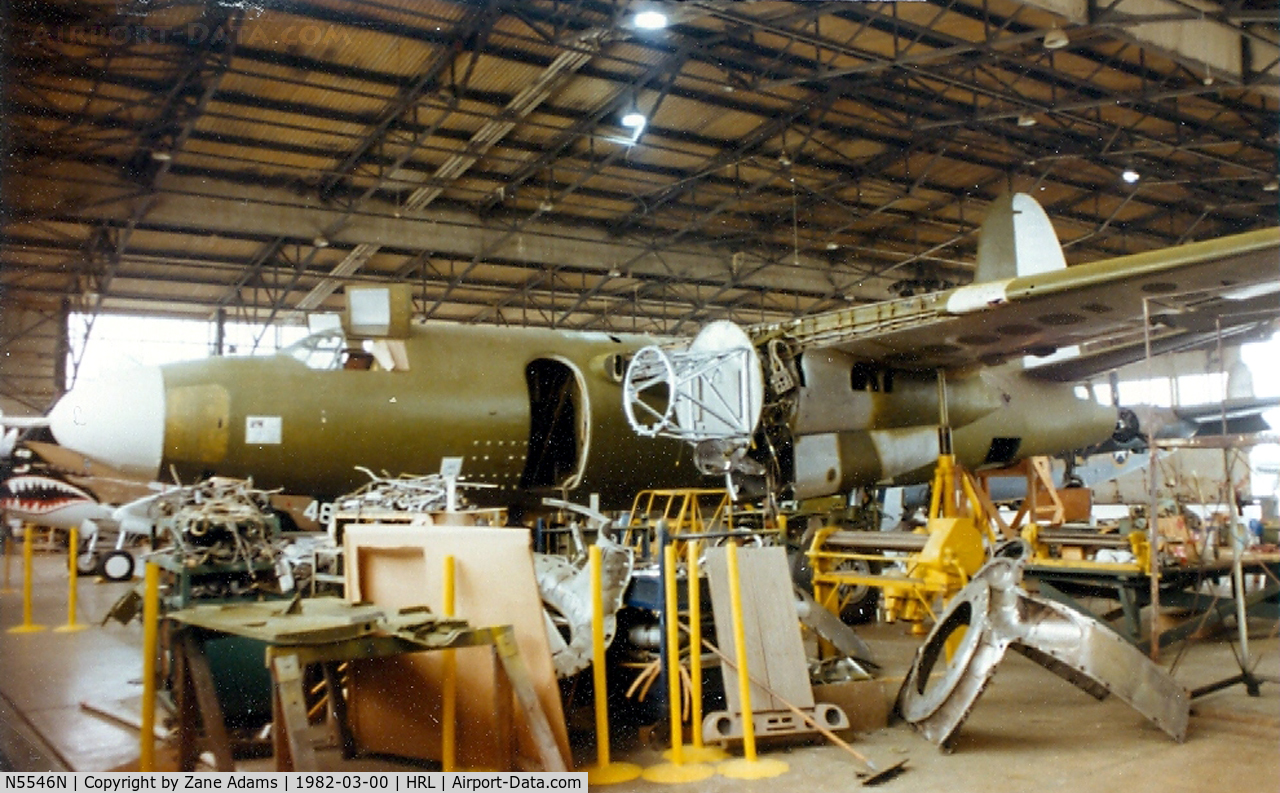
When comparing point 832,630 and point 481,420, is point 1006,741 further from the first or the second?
point 481,420

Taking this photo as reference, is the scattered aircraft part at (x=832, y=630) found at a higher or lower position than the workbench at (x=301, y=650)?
lower

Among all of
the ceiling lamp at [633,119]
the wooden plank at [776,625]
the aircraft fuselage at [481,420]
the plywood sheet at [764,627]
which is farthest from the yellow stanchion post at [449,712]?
the ceiling lamp at [633,119]

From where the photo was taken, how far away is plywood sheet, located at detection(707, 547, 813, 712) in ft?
16.8

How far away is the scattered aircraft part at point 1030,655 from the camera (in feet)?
16.0

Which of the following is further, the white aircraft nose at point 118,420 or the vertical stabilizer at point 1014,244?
the vertical stabilizer at point 1014,244

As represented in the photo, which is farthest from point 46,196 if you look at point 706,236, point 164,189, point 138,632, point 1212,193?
point 1212,193

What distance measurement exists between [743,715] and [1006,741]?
1.56m

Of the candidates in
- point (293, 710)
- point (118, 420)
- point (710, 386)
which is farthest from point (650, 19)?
point (293, 710)

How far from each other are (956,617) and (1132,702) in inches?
39.9

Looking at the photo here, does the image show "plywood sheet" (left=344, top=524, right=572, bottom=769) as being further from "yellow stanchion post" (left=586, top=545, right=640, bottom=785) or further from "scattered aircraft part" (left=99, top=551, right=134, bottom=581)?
"scattered aircraft part" (left=99, top=551, right=134, bottom=581)

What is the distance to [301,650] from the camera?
3.48 metres

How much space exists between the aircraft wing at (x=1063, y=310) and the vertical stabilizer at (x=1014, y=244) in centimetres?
175

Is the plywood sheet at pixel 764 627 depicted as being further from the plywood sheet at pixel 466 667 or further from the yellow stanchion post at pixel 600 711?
the plywood sheet at pixel 466 667

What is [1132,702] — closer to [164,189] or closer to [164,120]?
[164,120]
